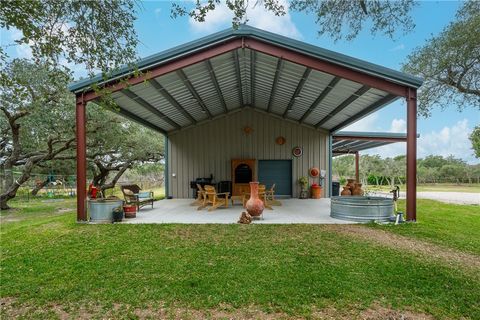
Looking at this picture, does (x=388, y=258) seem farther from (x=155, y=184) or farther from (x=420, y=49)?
(x=155, y=184)

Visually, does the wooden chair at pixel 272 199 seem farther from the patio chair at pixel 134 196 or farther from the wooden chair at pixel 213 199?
the patio chair at pixel 134 196

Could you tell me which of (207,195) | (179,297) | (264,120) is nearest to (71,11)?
(179,297)

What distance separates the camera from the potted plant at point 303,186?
12.3m

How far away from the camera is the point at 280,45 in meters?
6.39

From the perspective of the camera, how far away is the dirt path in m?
4.09

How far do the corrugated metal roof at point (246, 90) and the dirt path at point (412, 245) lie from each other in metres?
3.42

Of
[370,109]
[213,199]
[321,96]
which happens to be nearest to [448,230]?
[370,109]

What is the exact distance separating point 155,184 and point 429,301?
25833mm

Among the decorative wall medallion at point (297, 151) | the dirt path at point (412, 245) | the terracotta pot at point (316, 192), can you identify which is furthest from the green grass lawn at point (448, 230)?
A: the decorative wall medallion at point (297, 151)

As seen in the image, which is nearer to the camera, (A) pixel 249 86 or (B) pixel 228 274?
(B) pixel 228 274

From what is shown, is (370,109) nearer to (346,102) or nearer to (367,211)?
(346,102)

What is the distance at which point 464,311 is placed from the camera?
2.70 m

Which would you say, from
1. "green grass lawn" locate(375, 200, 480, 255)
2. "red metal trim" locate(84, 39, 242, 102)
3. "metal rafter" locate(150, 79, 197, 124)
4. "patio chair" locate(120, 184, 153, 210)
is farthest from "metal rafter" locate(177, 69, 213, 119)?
"green grass lawn" locate(375, 200, 480, 255)

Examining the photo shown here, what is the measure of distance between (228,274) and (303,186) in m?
9.35
